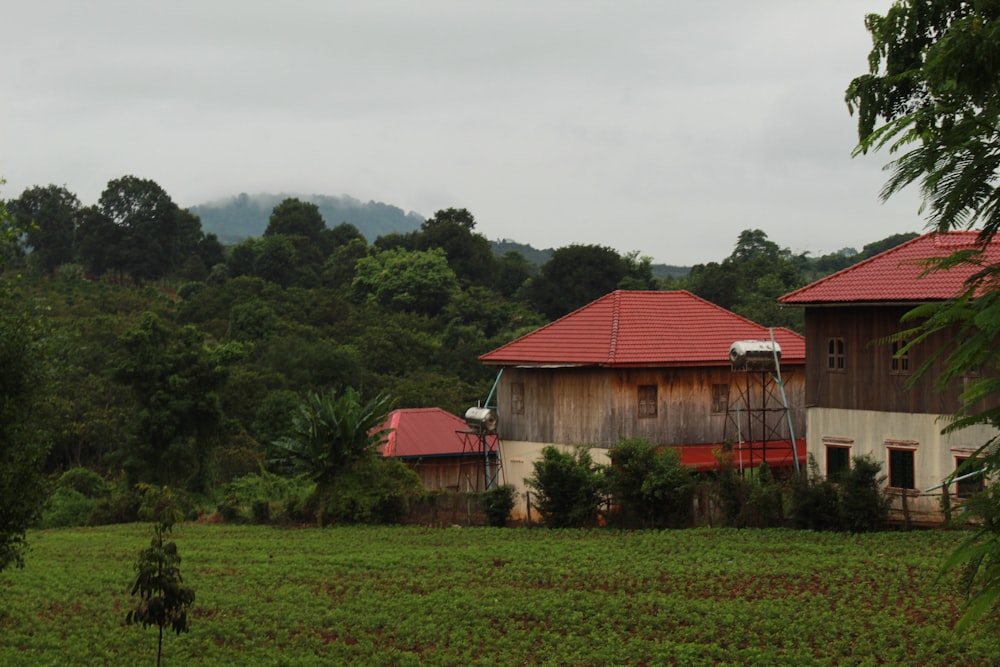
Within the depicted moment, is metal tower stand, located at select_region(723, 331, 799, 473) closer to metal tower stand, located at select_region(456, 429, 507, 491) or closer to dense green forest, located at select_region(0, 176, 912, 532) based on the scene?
metal tower stand, located at select_region(456, 429, 507, 491)

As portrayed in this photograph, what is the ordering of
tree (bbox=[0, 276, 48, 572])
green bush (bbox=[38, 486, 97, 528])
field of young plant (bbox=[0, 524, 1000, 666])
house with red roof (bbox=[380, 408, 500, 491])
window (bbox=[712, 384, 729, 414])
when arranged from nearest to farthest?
tree (bbox=[0, 276, 48, 572]) → field of young plant (bbox=[0, 524, 1000, 666]) → window (bbox=[712, 384, 729, 414]) → green bush (bbox=[38, 486, 97, 528]) → house with red roof (bbox=[380, 408, 500, 491])

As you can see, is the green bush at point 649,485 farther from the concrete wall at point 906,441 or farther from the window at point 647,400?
the window at point 647,400

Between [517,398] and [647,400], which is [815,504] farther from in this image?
[517,398]

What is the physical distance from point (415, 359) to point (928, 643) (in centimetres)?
4060

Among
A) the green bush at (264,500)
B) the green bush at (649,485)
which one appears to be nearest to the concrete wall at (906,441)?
the green bush at (649,485)

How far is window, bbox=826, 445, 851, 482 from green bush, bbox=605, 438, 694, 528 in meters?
4.11

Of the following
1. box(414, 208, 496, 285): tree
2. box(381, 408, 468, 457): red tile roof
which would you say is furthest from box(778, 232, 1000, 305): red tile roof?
box(414, 208, 496, 285): tree

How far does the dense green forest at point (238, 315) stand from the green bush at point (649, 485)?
11.7m

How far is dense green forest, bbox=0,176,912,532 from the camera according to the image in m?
34.3

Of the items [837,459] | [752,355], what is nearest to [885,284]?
[752,355]

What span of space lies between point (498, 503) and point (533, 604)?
925 cm

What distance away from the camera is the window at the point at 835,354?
25609 mm

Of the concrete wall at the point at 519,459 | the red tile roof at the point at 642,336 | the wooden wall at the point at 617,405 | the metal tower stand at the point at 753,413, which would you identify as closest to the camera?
the wooden wall at the point at 617,405

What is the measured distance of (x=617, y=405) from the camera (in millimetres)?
29391
